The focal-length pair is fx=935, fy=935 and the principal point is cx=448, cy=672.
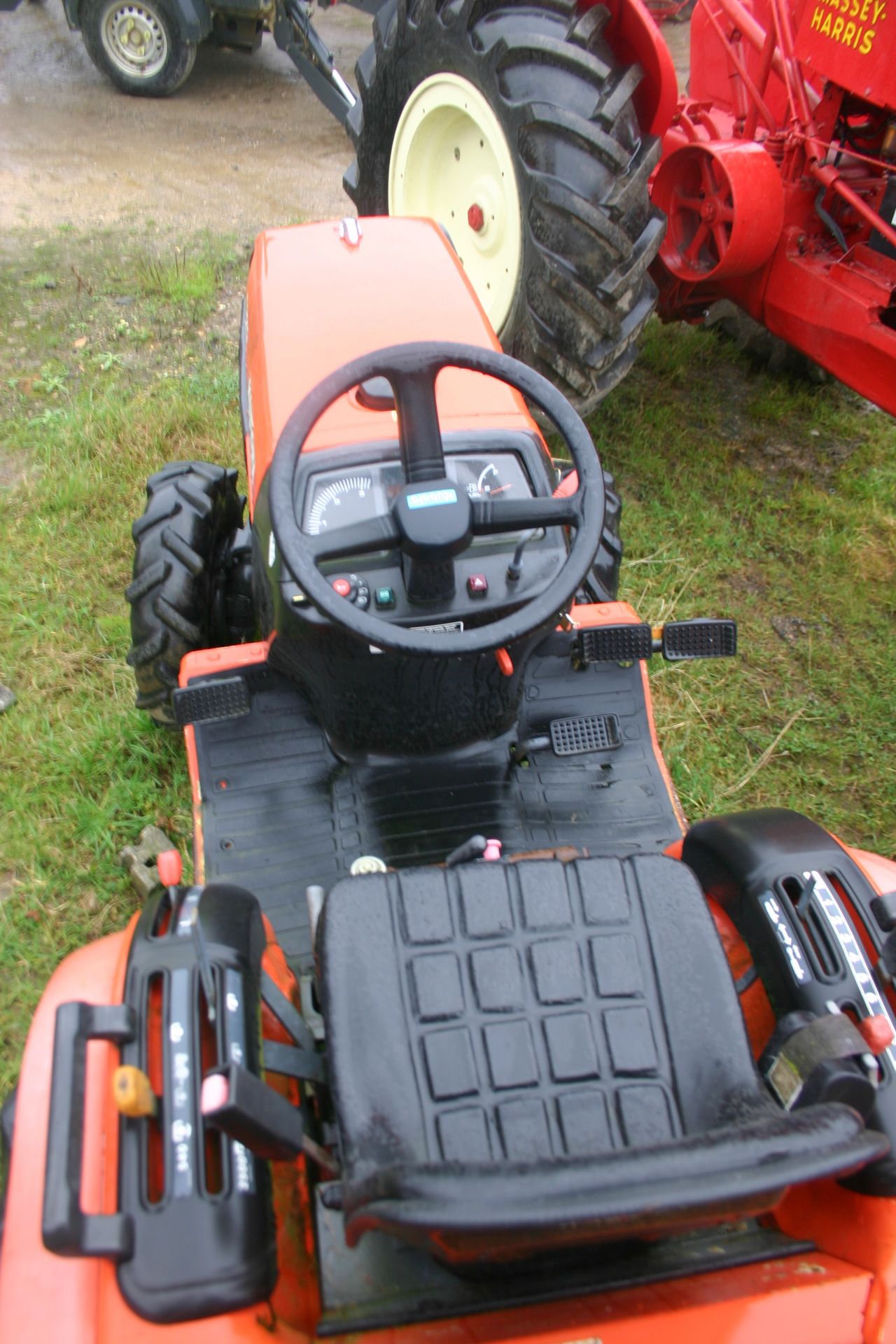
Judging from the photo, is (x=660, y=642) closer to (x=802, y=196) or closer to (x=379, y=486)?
(x=379, y=486)

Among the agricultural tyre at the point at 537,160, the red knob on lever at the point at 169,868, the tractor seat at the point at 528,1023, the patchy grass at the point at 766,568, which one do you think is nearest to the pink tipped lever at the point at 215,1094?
the tractor seat at the point at 528,1023

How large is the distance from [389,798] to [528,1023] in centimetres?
88

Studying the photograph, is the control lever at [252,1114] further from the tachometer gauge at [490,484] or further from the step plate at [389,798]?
the tachometer gauge at [490,484]

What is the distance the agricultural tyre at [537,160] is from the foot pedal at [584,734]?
1224 millimetres

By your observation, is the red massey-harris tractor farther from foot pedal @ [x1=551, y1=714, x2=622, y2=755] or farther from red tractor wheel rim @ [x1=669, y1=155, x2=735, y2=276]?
foot pedal @ [x1=551, y1=714, x2=622, y2=755]

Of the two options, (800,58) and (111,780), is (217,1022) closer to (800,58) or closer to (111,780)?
(111,780)

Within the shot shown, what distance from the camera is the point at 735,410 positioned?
3.95 meters

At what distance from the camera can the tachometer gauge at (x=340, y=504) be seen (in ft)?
5.83

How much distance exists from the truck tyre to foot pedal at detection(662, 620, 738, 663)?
18.4ft

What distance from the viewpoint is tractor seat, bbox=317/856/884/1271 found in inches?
46.3

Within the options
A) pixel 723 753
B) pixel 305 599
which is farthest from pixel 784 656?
pixel 305 599

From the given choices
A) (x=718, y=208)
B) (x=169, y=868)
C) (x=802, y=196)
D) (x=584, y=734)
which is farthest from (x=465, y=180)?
(x=169, y=868)

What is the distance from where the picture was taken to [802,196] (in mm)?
3031

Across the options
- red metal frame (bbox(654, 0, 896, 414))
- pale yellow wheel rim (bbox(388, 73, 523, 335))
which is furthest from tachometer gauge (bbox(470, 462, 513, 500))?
red metal frame (bbox(654, 0, 896, 414))
